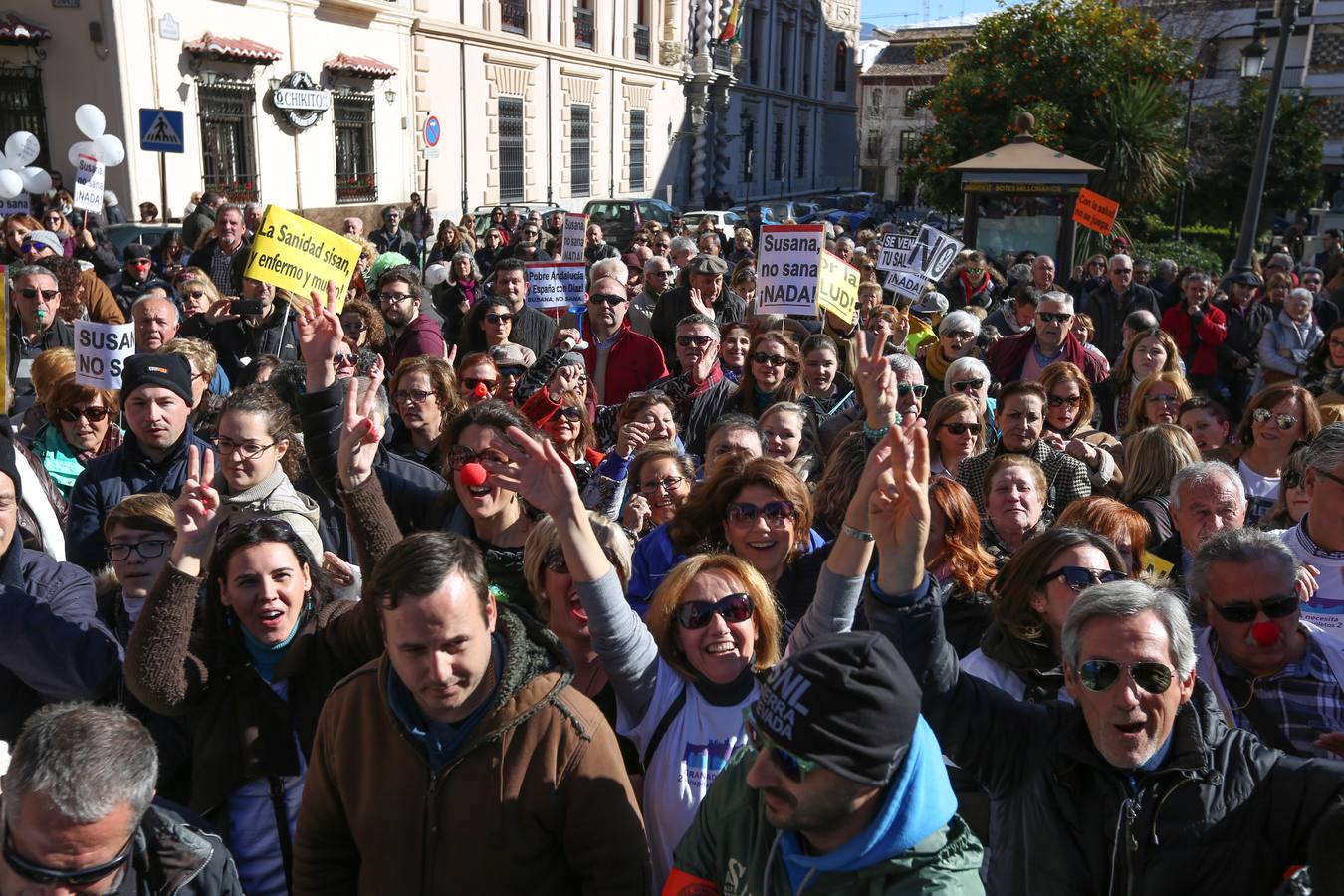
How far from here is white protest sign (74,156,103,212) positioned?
1118cm

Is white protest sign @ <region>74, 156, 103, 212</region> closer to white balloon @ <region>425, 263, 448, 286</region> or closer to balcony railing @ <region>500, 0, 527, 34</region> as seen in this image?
white balloon @ <region>425, 263, 448, 286</region>

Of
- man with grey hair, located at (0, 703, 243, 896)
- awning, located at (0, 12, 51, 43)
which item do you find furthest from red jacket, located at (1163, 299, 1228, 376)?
awning, located at (0, 12, 51, 43)

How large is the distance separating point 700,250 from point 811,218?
14.4m

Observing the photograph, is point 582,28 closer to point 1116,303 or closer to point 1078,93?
point 1078,93

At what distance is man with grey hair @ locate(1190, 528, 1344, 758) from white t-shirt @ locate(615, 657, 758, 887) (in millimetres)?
1235

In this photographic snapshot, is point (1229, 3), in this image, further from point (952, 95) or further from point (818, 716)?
point (818, 716)

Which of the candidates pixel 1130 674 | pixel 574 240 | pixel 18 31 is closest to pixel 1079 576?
pixel 1130 674

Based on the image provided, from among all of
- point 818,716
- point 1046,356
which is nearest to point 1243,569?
point 818,716

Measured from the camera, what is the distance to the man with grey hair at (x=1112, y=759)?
7.59 feet

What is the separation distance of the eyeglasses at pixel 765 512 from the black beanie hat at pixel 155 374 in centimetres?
230

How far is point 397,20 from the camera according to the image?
2333 cm

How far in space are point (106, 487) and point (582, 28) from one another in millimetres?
29762

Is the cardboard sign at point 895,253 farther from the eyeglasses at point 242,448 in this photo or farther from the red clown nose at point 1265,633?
the red clown nose at point 1265,633

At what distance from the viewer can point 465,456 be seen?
13.2ft
